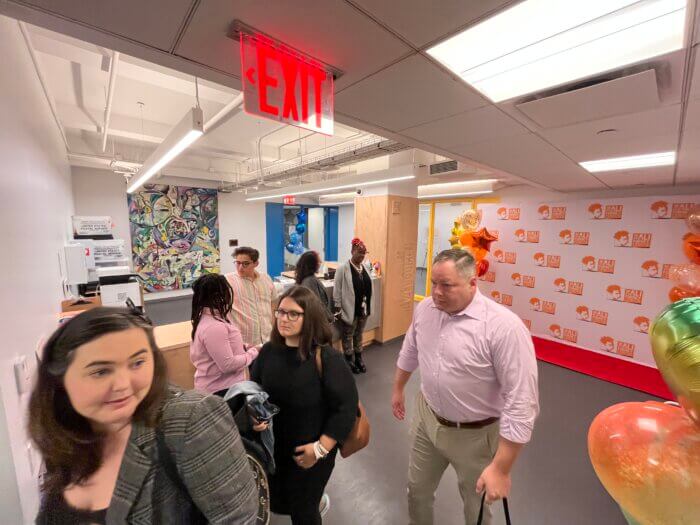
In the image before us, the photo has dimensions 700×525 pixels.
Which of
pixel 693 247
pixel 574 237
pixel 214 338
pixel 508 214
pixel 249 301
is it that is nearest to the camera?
pixel 214 338

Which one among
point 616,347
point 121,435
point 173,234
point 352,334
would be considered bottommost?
point 616,347

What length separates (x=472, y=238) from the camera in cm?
412

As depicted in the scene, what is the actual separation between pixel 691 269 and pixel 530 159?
213 centimetres

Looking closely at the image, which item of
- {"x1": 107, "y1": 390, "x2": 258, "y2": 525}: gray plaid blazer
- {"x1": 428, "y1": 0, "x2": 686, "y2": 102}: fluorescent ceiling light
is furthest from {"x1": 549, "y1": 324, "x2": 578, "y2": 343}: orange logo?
{"x1": 107, "y1": 390, "x2": 258, "y2": 525}: gray plaid blazer

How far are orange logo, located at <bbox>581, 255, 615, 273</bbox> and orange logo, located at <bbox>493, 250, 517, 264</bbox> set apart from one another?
91cm

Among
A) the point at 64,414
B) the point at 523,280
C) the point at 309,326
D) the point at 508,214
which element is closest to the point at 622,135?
the point at 309,326

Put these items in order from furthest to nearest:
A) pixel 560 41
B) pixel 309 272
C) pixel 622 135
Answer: pixel 309 272
pixel 622 135
pixel 560 41

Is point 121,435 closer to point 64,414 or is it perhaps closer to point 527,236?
point 64,414

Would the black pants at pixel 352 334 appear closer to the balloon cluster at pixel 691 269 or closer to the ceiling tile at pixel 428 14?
the ceiling tile at pixel 428 14

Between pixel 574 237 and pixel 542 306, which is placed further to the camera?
pixel 542 306

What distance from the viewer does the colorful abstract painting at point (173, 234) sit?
22.2 feet

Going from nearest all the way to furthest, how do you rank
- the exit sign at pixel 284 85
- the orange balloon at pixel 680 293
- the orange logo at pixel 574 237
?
the exit sign at pixel 284 85, the orange balloon at pixel 680 293, the orange logo at pixel 574 237

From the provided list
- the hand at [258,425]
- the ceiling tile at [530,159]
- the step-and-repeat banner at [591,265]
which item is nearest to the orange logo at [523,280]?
the step-and-repeat banner at [591,265]

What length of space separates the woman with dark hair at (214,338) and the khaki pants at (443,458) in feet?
3.70
